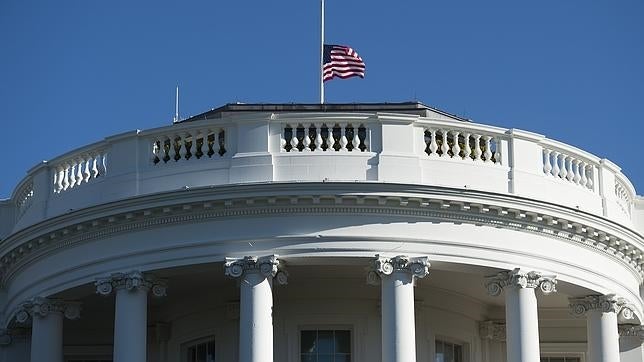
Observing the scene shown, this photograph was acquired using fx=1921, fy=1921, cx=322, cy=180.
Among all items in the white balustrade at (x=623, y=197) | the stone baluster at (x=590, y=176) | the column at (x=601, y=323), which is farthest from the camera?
the white balustrade at (x=623, y=197)

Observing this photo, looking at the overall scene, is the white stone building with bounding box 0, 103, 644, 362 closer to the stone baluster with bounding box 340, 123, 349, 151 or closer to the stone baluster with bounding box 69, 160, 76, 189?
the stone baluster with bounding box 340, 123, 349, 151

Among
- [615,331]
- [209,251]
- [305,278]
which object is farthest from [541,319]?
[209,251]

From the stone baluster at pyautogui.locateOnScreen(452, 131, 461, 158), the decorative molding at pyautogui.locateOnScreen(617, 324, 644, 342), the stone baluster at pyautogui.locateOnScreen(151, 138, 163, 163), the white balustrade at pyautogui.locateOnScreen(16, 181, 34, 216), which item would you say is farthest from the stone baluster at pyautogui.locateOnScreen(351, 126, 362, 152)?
the decorative molding at pyautogui.locateOnScreen(617, 324, 644, 342)

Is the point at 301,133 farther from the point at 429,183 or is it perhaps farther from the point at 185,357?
the point at 185,357

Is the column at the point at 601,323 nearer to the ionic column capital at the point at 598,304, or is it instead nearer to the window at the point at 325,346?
the ionic column capital at the point at 598,304

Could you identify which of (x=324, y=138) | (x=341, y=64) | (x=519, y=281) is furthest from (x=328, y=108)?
(x=519, y=281)

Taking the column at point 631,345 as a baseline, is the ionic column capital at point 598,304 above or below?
above

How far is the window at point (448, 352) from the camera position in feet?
141

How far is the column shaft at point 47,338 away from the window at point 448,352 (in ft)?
27.4

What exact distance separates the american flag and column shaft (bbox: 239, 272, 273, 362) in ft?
27.9

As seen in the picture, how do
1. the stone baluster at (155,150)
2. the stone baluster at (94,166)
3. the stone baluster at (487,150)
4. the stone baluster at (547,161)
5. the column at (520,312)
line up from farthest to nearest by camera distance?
the stone baluster at (94,166)
the stone baluster at (547,161)
the stone baluster at (155,150)
the stone baluster at (487,150)
the column at (520,312)

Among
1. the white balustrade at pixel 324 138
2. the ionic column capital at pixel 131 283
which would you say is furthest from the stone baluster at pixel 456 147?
the ionic column capital at pixel 131 283

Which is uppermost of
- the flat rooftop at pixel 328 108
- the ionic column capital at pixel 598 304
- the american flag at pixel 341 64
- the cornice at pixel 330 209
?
the american flag at pixel 341 64

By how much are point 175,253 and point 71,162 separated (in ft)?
14.1
